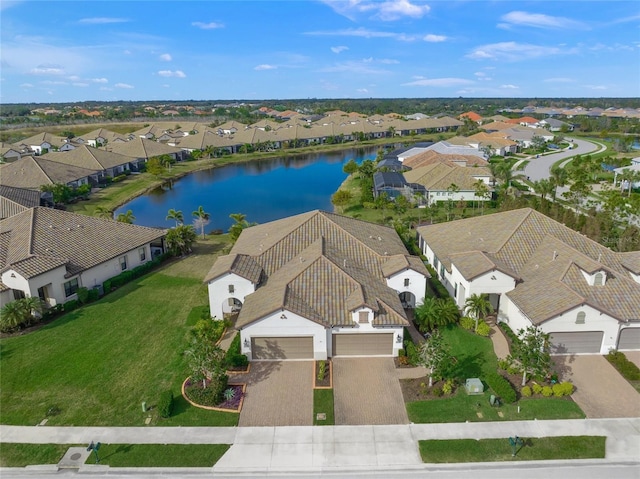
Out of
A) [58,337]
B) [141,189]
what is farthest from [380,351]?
[141,189]

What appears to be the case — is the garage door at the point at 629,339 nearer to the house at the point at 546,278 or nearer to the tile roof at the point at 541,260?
the house at the point at 546,278

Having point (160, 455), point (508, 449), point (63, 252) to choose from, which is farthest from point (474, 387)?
point (63, 252)

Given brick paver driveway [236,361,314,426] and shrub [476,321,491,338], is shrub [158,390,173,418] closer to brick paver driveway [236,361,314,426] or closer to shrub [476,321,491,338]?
brick paver driveway [236,361,314,426]

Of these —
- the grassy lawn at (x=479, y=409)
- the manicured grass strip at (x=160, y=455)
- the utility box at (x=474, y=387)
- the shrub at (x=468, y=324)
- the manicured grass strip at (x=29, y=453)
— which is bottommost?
the manicured grass strip at (x=29, y=453)

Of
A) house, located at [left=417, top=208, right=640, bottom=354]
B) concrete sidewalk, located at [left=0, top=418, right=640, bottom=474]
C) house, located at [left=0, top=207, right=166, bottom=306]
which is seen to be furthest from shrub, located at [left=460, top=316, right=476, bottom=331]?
house, located at [left=0, top=207, right=166, bottom=306]

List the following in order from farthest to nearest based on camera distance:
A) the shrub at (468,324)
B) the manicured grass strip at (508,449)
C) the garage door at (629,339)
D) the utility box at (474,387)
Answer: the shrub at (468,324) < the garage door at (629,339) < the utility box at (474,387) < the manicured grass strip at (508,449)

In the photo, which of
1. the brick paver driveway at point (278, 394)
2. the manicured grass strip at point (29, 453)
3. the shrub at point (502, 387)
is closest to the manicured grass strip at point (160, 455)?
the manicured grass strip at point (29, 453)

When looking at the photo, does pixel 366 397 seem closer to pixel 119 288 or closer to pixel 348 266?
pixel 348 266
